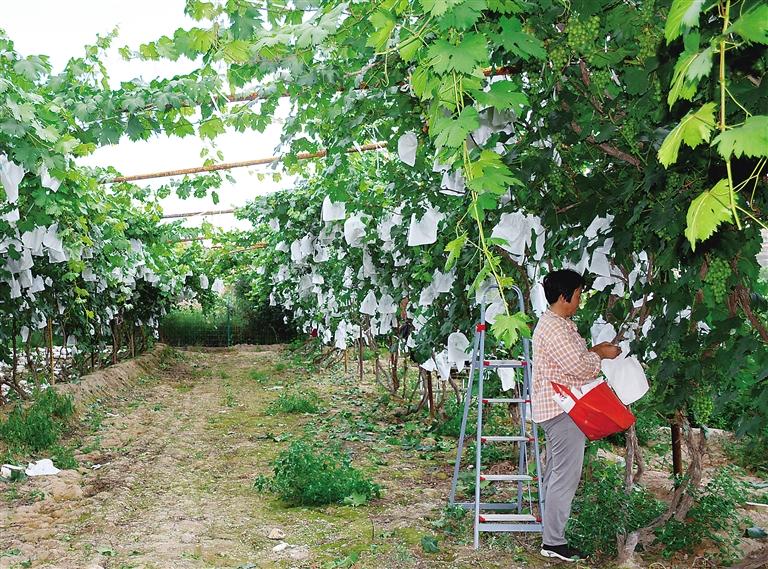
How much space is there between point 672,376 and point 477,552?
1.38 m

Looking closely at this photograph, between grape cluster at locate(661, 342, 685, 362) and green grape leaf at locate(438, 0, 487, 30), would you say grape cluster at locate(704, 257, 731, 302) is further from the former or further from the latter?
green grape leaf at locate(438, 0, 487, 30)

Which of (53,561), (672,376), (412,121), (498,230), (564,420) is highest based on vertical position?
(412,121)

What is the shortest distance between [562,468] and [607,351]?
23.8 inches

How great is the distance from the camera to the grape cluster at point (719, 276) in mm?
2525

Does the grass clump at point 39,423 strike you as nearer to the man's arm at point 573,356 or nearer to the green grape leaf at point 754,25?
the man's arm at point 573,356

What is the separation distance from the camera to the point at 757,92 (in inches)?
65.2

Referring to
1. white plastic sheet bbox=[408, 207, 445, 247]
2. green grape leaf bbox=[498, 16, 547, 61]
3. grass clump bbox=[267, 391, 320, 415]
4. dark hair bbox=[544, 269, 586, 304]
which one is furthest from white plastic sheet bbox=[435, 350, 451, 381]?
green grape leaf bbox=[498, 16, 547, 61]

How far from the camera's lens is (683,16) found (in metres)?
1.01

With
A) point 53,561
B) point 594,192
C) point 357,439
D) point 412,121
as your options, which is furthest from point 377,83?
point 357,439

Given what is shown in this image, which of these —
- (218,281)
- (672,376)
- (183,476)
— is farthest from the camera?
(218,281)

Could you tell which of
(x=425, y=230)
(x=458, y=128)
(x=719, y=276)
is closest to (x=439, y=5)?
(x=458, y=128)

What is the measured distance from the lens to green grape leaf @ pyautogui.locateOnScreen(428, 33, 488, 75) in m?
1.67

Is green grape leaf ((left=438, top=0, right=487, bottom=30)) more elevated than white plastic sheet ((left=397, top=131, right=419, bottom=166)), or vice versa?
white plastic sheet ((left=397, top=131, right=419, bottom=166))

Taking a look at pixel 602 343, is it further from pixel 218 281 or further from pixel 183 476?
pixel 218 281
